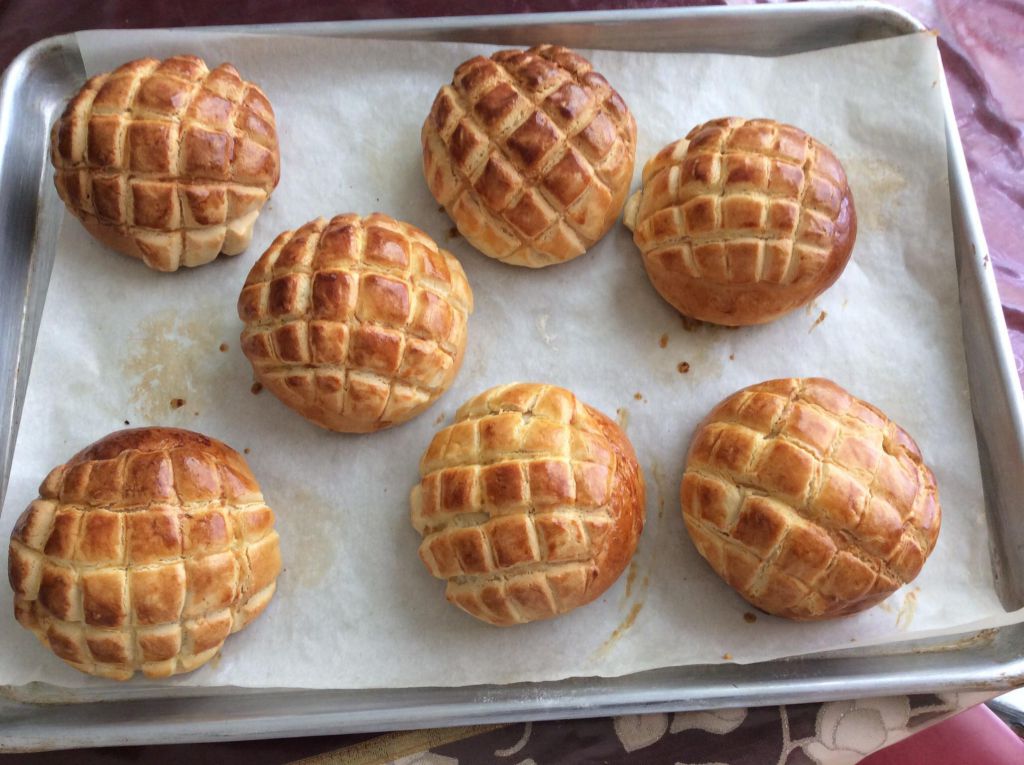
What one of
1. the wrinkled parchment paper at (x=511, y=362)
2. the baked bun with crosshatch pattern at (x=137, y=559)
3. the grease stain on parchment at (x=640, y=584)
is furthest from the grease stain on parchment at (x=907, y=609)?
the baked bun with crosshatch pattern at (x=137, y=559)

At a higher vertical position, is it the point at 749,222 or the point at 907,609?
the point at 749,222

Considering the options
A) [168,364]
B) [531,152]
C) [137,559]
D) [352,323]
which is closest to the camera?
[137,559]

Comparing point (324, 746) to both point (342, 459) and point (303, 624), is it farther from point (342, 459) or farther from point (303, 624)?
point (342, 459)

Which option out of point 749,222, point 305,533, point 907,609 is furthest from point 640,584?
point 749,222

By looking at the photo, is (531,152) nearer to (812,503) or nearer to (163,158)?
(163,158)

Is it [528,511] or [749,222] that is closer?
[528,511]

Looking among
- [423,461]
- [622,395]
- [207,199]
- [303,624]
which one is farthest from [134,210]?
[622,395]

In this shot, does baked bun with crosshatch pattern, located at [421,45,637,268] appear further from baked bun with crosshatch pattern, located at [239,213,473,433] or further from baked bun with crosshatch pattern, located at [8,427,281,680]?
baked bun with crosshatch pattern, located at [8,427,281,680]
